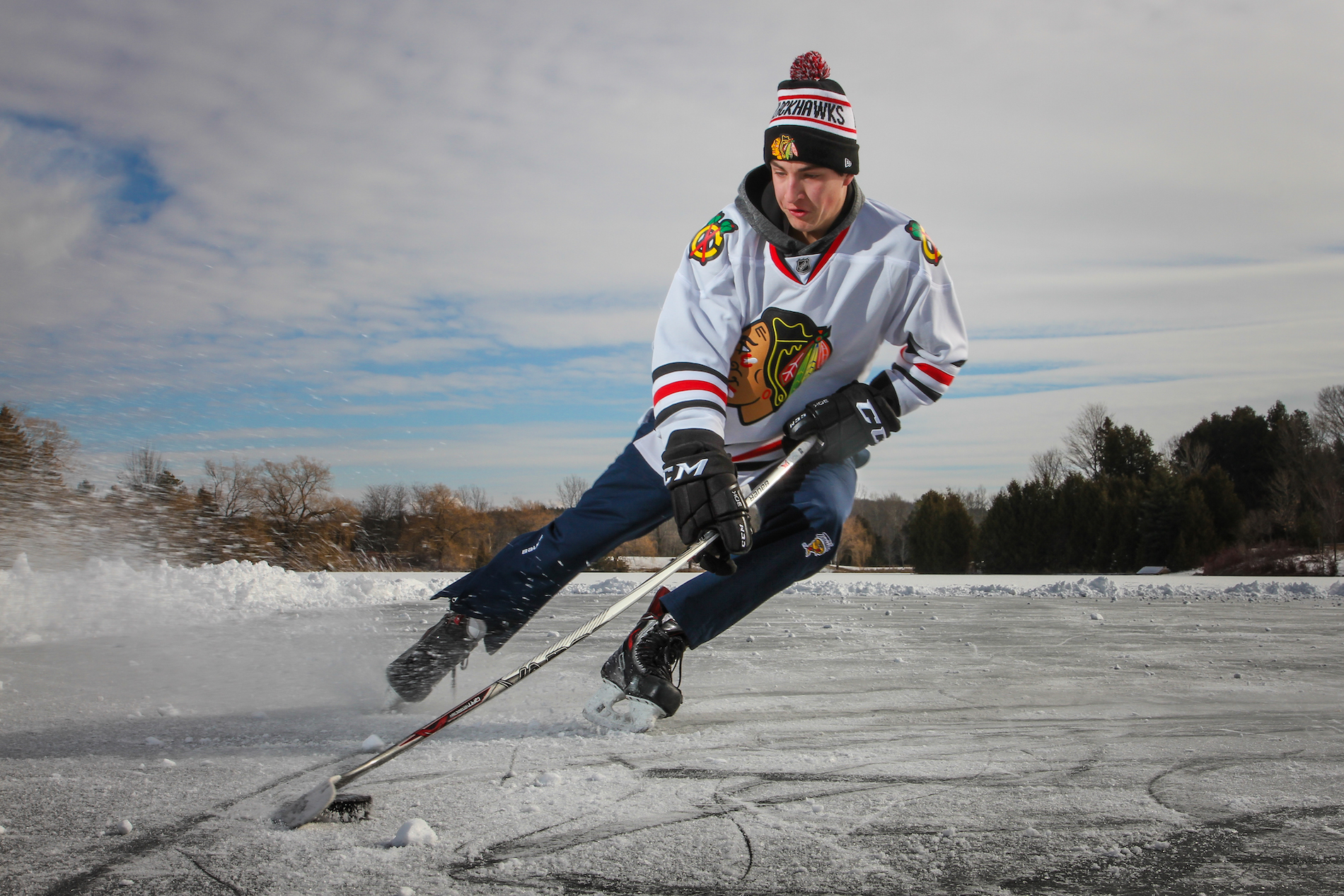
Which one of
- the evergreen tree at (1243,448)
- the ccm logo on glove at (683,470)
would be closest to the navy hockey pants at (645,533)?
the ccm logo on glove at (683,470)

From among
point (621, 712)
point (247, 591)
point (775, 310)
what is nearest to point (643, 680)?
point (621, 712)

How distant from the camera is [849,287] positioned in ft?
8.36

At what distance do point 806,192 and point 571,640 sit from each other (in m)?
1.55

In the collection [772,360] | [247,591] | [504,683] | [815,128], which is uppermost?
[815,128]

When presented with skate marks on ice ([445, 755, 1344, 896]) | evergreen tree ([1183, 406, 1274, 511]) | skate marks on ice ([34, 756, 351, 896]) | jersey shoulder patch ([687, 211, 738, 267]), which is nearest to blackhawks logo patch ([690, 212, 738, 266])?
jersey shoulder patch ([687, 211, 738, 267])

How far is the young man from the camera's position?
7.95ft

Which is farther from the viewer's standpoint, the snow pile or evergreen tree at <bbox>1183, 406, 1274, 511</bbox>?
evergreen tree at <bbox>1183, 406, 1274, 511</bbox>

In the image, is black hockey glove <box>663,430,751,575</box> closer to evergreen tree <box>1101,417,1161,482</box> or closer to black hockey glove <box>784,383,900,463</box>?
black hockey glove <box>784,383,900,463</box>

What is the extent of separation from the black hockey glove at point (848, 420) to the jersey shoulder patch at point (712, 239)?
0.64 m

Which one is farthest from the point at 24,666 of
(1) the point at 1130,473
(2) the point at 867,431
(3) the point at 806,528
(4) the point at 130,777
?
(1) the point at 1130,473

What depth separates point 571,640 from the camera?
7.51 feet

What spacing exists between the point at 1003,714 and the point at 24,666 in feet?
13.2

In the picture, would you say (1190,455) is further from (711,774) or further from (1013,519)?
(711,774)

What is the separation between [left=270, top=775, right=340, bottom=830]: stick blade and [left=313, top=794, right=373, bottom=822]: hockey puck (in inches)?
0.5
